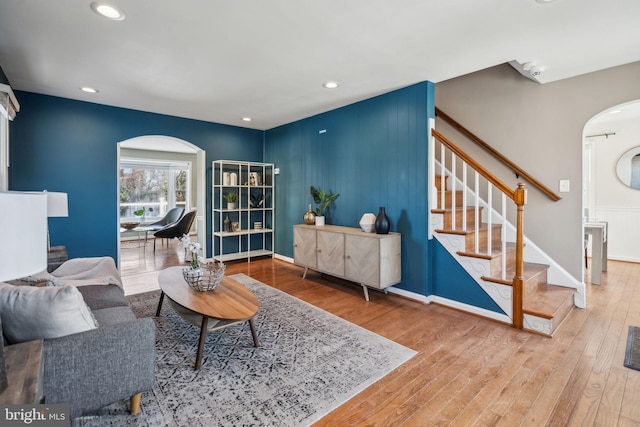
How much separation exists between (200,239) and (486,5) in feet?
16.9

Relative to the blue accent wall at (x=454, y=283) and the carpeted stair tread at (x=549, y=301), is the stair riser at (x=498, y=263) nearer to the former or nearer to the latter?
the blue accent wall at (x=454, y=283)

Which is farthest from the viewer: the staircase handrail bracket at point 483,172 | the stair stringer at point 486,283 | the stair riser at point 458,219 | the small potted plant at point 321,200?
the small potted plant at point 321,200

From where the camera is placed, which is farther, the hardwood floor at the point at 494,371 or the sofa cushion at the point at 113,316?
the sofa cushion at the point at 113,316

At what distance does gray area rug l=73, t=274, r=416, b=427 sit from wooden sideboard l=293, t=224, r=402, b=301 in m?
0.72

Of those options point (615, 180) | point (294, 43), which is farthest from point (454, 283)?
point (615, 180)

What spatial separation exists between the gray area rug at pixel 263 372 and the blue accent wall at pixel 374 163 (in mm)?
1360

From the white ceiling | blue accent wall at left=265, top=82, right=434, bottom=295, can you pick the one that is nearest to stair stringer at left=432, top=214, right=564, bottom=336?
blue accent wall at left=265, top=82, right=434, bottom=295

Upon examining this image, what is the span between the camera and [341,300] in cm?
348

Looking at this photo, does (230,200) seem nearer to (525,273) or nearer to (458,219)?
(458,219)

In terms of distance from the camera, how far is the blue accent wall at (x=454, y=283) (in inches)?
118

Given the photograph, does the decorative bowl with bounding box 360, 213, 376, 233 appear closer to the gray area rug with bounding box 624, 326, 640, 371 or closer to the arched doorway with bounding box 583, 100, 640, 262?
the gray area rug with bounding box 624, 326, 640, 371

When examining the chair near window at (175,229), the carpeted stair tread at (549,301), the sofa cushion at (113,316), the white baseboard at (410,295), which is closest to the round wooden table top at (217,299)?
the sofa cushion at (113,316)

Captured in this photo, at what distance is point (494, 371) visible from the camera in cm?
208

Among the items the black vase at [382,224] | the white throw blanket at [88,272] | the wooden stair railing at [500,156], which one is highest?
the wooden stair railing at [500,156]
